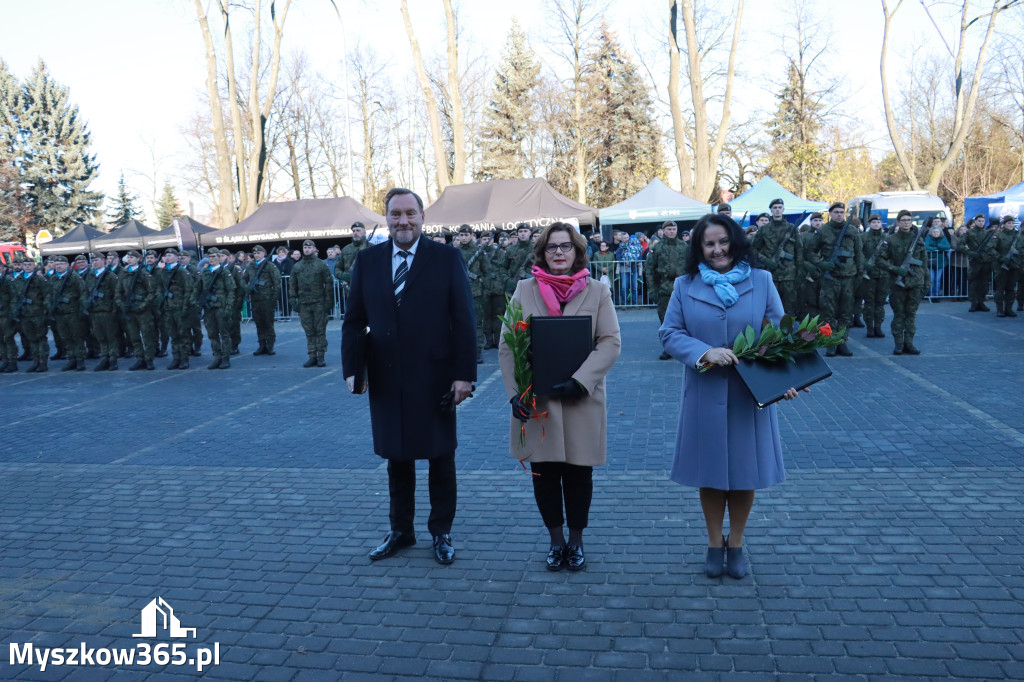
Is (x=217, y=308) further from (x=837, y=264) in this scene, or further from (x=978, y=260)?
(x=978, y=260)

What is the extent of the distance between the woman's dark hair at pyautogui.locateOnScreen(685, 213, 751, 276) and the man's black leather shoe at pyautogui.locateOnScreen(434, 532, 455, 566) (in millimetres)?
2059

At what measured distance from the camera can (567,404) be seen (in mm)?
4055

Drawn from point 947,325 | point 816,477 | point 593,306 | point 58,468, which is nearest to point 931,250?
point 947,325

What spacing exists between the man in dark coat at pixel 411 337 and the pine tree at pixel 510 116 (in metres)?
41.5

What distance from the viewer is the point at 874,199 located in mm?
25375

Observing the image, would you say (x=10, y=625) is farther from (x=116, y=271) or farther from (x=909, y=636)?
(x=116, y=271)

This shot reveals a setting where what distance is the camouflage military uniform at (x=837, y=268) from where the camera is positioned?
37.8ft

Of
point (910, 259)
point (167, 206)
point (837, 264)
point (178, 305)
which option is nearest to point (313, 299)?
point (178, 305)

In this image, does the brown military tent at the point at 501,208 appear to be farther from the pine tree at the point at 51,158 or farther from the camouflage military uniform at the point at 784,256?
the pine tree at the point at 51,158

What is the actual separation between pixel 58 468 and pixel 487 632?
5.12 meters

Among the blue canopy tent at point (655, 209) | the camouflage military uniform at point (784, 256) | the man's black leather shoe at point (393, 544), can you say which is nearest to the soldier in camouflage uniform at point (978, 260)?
the camouflage military uniform at point (784, 256)

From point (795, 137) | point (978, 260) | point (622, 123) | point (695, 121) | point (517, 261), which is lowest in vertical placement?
point (978, 260)

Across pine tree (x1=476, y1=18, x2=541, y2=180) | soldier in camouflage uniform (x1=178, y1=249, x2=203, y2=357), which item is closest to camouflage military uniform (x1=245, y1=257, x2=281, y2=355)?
soldier in camouflage uniform (x1=178, y1=249, x2=203, y2=357)

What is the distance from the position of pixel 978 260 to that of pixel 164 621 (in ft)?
53.0
